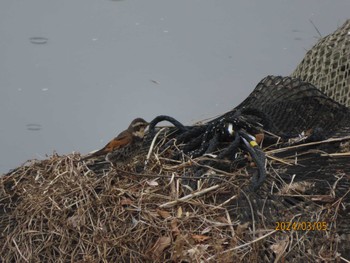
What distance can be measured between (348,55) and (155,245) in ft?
7.01

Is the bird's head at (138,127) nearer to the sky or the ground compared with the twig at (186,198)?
nearer to the ground

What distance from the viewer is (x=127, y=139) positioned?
3725mm

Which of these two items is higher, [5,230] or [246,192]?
[246,192]

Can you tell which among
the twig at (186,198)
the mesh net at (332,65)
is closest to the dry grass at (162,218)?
the twig at (186,198)

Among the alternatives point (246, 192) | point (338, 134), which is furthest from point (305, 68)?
point (246, 192)

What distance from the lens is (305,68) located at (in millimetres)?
4785

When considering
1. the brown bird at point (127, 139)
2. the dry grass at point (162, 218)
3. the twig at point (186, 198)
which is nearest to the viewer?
the dry grass at point (162, 218)

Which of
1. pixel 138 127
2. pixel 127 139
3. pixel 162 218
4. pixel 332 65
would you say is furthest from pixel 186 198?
pixel 332 65

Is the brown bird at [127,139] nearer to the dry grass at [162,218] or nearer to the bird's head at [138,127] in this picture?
the bird's head at [138,127]

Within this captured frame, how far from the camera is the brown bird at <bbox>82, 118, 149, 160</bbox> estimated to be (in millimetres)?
3717

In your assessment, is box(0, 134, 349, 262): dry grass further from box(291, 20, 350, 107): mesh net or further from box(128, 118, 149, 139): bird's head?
box(291, 20, 350, 107): mesh net

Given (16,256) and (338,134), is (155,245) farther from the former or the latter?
(338,134)

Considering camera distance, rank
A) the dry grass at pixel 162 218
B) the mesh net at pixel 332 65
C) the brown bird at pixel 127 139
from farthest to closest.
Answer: the mesh net at pixel 332 65 < the brown bird at pixel 127 139 < the dry grass at pixel 162 218

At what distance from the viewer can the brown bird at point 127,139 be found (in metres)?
3.72
